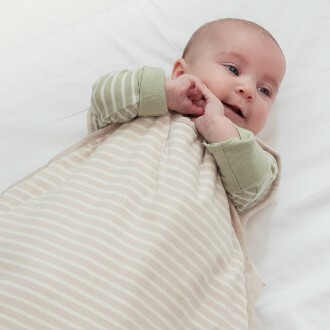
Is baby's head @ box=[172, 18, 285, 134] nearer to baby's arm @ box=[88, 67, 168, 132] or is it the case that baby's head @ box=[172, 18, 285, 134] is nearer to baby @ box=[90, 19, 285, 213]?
baby @ box=[90, 19, 285, 213]

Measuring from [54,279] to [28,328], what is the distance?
78 mm

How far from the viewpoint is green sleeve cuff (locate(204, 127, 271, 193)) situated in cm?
95

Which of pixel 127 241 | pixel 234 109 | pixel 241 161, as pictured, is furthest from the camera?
pixel 234 109

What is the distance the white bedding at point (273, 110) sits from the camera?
3.35 ft

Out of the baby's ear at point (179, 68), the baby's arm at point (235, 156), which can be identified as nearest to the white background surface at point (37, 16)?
the baby's ear at point (179, 68)

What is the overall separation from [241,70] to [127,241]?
1.51 feet

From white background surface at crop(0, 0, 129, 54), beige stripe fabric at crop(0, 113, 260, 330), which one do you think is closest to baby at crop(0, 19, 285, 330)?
beige stripe fabric at crop(0, 113, 260, 330)

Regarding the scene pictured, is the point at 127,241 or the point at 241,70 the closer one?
the point at 127,241

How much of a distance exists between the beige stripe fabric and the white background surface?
541 mm

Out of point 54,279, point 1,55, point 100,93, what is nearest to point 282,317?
point 54,279

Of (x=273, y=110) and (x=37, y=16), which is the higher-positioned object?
(x=37, y=16)

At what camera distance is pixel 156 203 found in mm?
886

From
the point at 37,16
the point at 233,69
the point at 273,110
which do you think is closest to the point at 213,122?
the point at 233,69

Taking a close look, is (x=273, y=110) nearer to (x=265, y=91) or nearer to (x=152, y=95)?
(x=265, y=91)
